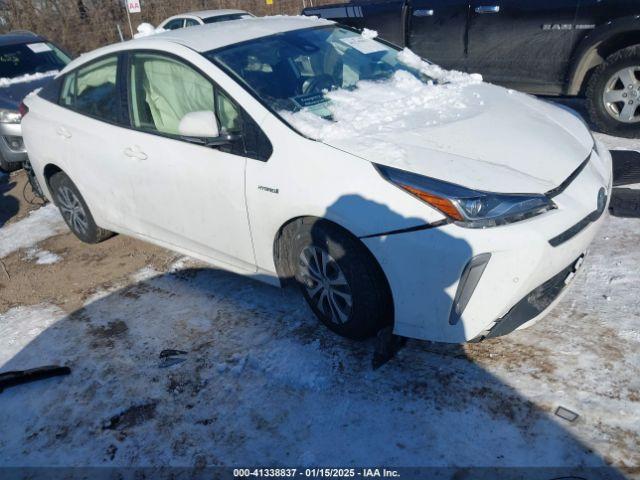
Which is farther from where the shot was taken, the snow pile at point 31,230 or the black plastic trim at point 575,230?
the snow pile at point 31,230

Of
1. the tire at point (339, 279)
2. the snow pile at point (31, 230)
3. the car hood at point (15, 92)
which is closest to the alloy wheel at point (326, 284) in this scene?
the tire at point (339, 279)

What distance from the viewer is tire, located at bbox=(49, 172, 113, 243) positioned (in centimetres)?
442

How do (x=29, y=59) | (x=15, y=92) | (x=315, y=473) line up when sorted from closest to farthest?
(x=315, y=473) < (x=15, y=92) < (x=29, y=59)

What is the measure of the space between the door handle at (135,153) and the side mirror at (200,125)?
538 millimetres

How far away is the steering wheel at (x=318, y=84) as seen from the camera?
3277mm

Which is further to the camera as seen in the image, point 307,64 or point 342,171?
point 307,64

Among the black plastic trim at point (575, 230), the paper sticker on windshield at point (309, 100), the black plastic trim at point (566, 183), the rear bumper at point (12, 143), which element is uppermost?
the paper sticker on windshield at point (309, 100)

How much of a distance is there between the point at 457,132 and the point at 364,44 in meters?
1.43

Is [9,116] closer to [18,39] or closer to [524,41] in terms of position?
[18,39]

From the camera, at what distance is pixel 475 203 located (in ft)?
7.97

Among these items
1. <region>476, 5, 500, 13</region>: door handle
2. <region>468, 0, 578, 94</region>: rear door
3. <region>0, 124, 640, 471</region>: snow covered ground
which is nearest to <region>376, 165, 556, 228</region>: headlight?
<region>0, 124, 640, 471</region>: snow covered ground

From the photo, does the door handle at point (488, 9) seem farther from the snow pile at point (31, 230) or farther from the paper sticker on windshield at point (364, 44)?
the snow pile at point (31, 230)

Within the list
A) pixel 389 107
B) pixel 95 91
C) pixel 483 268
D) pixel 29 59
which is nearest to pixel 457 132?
pixel 389 107

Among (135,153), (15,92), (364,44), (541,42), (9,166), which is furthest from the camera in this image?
(9,166)
